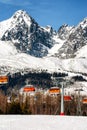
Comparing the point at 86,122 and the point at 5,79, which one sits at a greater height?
the point at 5,79

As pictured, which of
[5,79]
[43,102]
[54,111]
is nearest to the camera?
[5,79]

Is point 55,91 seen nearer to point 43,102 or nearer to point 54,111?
point 54,111

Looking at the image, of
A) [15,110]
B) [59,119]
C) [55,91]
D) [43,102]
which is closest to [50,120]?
[59,119]

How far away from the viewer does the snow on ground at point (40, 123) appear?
1578 centimetres

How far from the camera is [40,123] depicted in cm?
1664

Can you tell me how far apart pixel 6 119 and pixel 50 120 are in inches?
71.1

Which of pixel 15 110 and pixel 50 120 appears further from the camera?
pixel 15 110

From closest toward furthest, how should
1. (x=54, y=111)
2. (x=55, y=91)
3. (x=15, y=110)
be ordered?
(x=55, y=91), (x=15, y=110), (x=54, y=111)

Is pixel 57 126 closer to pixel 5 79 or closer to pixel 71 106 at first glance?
pixel 5 79

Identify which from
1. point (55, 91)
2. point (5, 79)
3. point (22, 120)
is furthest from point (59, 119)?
point (55, 91)

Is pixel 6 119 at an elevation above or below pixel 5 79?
below

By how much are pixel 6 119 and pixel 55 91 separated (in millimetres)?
54967

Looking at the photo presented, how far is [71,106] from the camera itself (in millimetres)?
185250

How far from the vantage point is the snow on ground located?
15.8 m
